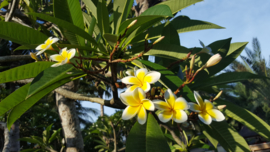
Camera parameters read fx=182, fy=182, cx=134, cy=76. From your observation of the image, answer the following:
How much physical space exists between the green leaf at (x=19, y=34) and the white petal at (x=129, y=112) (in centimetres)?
50

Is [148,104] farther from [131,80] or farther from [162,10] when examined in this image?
[162,10]

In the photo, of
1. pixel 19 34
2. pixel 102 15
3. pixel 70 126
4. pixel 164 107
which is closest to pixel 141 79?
pixel 164 107

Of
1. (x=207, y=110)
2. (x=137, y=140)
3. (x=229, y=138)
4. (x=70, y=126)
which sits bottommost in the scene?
(x=70, y=126)

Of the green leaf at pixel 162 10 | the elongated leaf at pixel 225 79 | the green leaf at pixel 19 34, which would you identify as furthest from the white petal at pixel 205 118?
the green leaf at pixel 19 34

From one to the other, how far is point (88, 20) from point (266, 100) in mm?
10959

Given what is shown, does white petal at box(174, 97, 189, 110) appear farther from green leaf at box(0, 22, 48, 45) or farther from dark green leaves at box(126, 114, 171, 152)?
green leaf at box(0, 22, 48, 45)

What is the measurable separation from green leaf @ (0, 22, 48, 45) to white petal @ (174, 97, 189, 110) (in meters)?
0.60

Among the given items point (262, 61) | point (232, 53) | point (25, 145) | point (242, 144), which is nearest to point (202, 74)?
point (232, 53)

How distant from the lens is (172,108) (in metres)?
0.49

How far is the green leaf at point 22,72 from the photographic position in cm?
61

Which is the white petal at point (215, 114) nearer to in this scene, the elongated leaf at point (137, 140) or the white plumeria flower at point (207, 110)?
the white plumeria flower at point (207, 110)

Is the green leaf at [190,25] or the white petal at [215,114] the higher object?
the green leaf at [190,25]

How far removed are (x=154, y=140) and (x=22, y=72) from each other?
0.50m

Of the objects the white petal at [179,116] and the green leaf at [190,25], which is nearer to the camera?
the white petal at [179,116]
